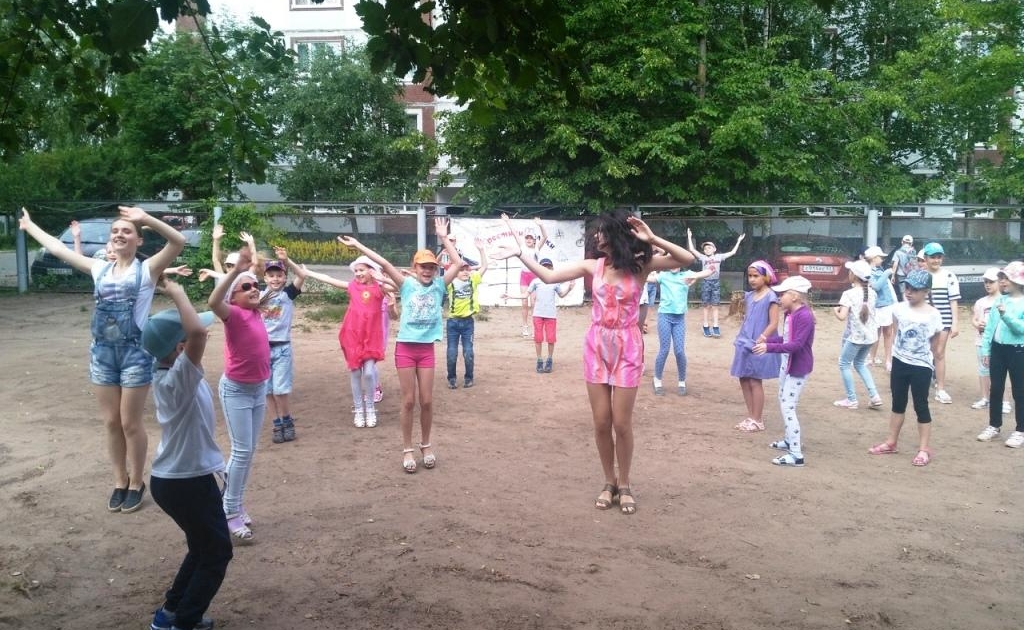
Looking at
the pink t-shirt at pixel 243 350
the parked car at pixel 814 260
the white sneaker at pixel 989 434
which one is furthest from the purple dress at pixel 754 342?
the parked car at pixel 814 260

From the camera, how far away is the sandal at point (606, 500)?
6.00 metres

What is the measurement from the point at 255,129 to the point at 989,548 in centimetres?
602

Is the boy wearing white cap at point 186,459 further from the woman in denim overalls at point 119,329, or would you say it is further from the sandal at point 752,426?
the sandal at point 752,426

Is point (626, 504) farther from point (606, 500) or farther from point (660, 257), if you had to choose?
point (660, 257)

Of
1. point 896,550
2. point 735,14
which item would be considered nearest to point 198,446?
point 896,550

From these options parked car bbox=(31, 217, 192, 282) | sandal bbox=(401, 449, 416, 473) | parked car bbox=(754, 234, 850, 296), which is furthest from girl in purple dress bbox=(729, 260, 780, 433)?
parked car bbox=(31, 217, 192, 282)

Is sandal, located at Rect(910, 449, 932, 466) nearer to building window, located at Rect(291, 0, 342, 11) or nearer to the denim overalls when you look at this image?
the denim overalls

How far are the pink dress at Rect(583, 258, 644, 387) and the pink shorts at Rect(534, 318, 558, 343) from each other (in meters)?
5.83

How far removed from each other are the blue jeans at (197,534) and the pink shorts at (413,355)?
2.82 meters

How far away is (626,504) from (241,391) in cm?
283

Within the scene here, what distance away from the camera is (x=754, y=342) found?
7.95 meters

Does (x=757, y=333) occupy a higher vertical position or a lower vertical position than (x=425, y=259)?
lower

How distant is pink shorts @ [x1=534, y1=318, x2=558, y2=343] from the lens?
456 inches

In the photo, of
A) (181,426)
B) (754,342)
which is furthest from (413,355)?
(754,342)
